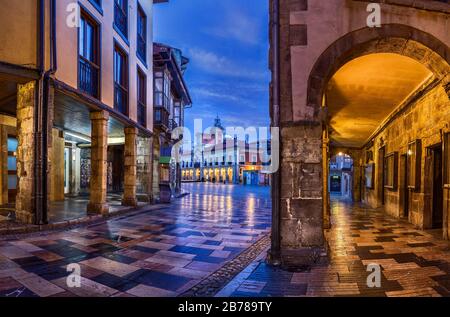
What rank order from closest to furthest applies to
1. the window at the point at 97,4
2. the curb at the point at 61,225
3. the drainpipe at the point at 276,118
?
1. the drainpipe at the point at 276,118
2. the curb at the point at 61,225
3. the window at the point at 97,4

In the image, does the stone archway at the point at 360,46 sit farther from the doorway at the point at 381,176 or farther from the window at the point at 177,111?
the window at the point at 177,111

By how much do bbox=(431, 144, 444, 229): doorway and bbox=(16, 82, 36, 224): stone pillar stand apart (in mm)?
10798

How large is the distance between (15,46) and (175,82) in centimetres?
1592

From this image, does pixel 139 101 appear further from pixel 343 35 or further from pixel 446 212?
pixel 446 212

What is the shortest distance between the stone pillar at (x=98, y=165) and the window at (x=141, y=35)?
545 cm

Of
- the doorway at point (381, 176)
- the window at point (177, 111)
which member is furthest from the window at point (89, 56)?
the window at point (177, 111)

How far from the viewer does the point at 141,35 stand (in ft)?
47.4

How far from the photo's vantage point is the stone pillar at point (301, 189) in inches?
186

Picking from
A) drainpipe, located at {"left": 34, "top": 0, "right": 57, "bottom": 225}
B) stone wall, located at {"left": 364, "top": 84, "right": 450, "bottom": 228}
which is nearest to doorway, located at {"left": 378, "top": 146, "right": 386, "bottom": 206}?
stone wall, located at {"left": 364, "top": 84, "right": 450, "bottom": 228}

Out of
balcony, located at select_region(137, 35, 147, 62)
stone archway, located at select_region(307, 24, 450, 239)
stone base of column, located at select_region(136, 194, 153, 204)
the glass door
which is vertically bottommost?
stone base of column, located at select_region(136, 194, 153, 204)

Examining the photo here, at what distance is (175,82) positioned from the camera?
876 inches

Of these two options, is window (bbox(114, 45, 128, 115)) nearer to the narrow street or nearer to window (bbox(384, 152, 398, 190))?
the narrow street

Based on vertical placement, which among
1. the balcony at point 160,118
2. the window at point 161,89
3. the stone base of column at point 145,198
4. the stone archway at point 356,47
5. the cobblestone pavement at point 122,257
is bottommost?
the stone base of column at point 145,198

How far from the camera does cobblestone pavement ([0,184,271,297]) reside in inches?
142
